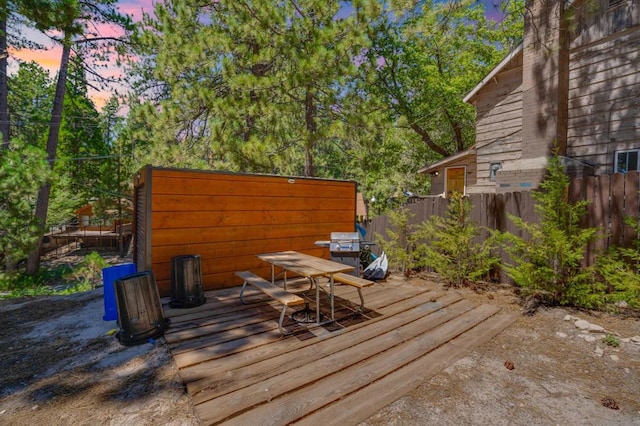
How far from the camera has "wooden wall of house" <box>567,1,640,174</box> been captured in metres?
6.08

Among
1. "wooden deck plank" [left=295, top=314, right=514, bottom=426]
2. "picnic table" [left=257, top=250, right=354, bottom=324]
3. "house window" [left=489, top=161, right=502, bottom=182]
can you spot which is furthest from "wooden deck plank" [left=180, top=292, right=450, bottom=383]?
"house window" [left=489, top=161, right=502, bottom=182]

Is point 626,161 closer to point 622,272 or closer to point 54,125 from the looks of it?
point 622,272

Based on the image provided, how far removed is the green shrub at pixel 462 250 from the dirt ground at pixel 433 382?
154 cm

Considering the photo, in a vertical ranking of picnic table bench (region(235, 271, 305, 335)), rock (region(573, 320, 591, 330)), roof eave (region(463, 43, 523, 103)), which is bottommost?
rock (region(573, 320, 591, 330))

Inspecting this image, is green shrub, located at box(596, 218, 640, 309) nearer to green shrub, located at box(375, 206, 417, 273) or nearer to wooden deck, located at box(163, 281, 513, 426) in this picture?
wooden deck, located at box(163, 281, 513, 426)

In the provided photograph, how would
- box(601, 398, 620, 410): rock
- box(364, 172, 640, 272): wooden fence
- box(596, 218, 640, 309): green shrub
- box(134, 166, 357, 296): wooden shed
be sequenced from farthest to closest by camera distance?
box(134, 166, 357, 296): wooden shed
box(364, 172, 640, 272): wooden fence
box(596, 218, 640, 309): green shrub
box(601, 398, 620, 410): rock

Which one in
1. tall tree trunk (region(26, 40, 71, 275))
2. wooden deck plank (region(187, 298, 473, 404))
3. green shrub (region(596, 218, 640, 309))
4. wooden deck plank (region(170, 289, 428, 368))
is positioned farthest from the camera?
tall tree trunk (region(26, 40, 71, 275))

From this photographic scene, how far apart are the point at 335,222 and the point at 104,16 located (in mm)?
11375

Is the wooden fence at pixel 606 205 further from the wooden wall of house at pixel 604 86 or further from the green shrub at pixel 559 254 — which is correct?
the wooden wall of house at pixel 604 86

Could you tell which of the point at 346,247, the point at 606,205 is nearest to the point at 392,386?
the point at 346,247

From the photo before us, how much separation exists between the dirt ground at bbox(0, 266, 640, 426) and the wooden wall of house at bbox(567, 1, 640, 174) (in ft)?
15.4

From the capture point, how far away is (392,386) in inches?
90.5

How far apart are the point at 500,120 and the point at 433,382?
30.5ft

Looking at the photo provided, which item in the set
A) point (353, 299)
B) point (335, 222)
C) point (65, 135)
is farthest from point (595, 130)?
point (65, 135)
